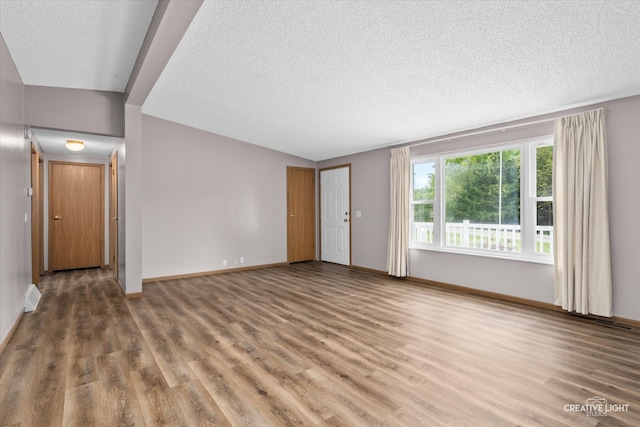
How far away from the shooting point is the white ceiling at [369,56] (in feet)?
7.72

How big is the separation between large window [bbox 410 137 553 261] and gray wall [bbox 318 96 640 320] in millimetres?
171

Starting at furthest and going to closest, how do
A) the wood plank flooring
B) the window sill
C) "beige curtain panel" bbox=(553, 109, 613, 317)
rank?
the window sill, "beige curtain panel" bbox=(553, 109, 613, 317), the wood plank flooring

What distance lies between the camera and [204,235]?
579cm

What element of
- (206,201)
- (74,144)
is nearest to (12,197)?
(74,144)

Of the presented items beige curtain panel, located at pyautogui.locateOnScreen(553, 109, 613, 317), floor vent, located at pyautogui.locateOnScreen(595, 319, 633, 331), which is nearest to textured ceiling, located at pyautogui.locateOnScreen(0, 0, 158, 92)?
beige curtain panel, located at pyautogui.locateOnScreen(553, 109, 613, 317)

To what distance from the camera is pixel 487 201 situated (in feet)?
14.7

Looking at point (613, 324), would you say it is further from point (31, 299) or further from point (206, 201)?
point (31, 299)

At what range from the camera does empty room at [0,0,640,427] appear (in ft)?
7.00

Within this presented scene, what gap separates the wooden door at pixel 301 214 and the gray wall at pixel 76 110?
3.36m

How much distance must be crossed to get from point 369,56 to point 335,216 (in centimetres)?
433

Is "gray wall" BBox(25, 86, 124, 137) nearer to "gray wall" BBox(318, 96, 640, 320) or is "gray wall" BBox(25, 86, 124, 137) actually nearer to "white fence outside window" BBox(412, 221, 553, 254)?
"gray wall" BBox(318, 96, 640, 320)

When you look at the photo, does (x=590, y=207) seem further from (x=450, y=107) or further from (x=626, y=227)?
(x=450, y=107)

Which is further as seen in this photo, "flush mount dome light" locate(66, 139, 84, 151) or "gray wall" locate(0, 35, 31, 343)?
"flush mount dome light" locate(66, 139, 84, 151)

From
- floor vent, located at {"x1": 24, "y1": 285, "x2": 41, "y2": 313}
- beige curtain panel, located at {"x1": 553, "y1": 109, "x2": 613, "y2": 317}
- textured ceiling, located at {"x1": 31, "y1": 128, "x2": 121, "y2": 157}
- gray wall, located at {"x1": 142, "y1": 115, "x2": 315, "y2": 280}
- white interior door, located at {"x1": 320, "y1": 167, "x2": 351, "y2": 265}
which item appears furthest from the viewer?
→ white interior door, located at {"x1": 320, "y1": 167, "x2": 351, "y2": 265}
